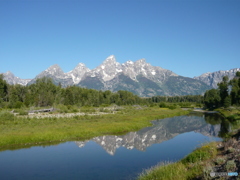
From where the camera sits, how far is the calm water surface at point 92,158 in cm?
2506

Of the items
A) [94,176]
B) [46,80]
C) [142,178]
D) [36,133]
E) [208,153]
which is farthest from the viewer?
[46,80]

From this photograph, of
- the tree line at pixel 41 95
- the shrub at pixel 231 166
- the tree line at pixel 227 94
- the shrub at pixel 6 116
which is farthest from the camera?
the tree line at pixel 41 95

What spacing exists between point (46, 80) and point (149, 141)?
116m

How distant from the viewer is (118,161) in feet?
99.5

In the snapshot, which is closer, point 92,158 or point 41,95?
point 92,158

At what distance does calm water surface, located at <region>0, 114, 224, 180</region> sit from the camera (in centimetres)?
2506

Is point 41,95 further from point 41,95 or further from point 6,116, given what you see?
point 6,116

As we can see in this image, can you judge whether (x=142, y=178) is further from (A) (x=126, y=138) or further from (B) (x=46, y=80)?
(B) (x=46, y=80)

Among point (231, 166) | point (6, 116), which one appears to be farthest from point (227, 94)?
point (231, 166)

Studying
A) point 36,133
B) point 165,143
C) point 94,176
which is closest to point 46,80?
point 36,133

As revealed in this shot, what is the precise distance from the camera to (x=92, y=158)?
32.1 metres

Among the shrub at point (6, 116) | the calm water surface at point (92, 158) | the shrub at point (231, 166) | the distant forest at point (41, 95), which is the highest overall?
the distant forest at point (41, 95)

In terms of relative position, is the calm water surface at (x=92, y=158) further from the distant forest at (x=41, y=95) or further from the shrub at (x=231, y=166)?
the distant forest at (x=41, y=95)

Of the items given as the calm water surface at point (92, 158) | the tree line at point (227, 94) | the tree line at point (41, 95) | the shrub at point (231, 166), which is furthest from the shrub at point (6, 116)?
the tree line at point (227, 94)
